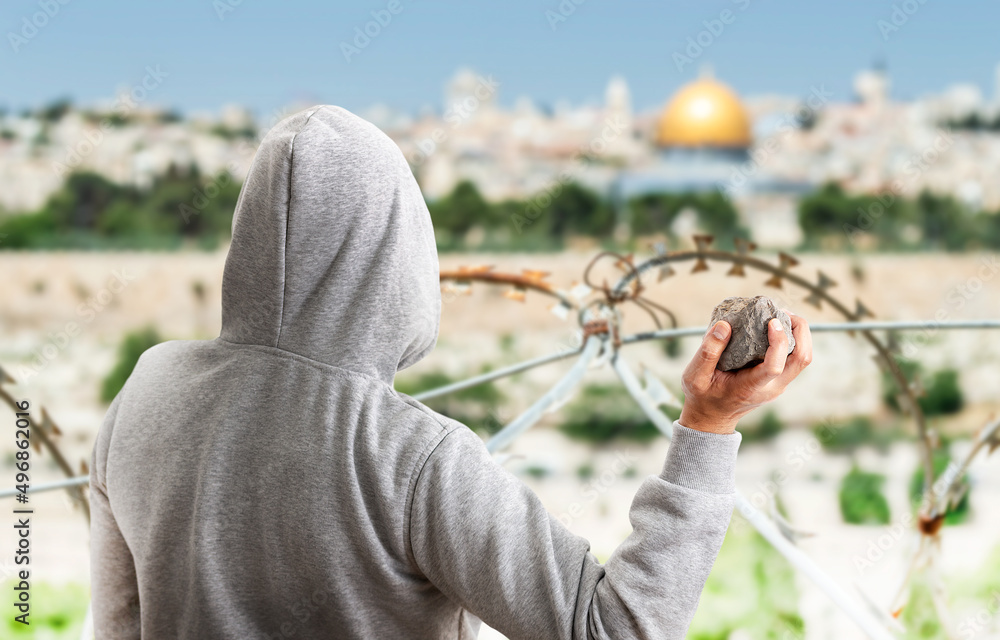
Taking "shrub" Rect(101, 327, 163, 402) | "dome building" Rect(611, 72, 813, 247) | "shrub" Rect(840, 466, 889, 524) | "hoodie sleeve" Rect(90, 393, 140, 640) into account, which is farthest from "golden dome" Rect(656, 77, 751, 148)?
"hoodie sleeve" Rect(90, 393, 140, 640)

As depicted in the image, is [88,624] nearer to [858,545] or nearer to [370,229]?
[370,229]

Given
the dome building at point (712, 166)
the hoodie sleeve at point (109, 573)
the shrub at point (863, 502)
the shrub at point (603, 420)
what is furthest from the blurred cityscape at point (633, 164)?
the hoodie sleeve at point (109, 573)

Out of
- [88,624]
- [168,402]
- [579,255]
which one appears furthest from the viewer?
[579,255]

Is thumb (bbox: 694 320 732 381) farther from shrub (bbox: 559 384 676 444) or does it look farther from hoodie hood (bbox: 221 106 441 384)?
shrub (bbox: 559 384 676 444)

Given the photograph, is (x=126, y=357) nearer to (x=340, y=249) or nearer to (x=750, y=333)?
(x=340, y=249)

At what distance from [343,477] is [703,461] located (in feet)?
0.72

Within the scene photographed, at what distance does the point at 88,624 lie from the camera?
0.93 m

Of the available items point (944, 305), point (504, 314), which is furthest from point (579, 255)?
point (944, 305)

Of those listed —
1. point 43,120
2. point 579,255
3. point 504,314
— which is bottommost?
point 504,314

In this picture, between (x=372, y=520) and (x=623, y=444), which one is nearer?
(x=372, y=520)

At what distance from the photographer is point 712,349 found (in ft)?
1.61

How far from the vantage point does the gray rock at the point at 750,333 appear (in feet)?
1.60

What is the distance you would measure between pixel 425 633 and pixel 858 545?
5.20 m

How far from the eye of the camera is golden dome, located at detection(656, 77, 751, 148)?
922cm
